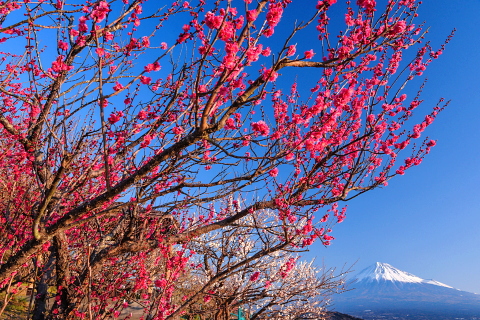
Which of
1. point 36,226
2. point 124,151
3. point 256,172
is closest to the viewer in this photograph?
point 36,226

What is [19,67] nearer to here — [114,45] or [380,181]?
[114,45]

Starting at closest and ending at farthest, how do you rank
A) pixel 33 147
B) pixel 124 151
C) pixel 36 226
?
pixel 36 226, pixel 124 151, pixel 33 147

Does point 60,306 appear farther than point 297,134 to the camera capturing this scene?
Yes

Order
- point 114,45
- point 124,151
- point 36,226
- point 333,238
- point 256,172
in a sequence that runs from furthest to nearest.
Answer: point 333,238 → point 114,45 → point 124,151 → point 256,172 → point 36,226

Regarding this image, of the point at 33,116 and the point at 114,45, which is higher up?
the point at 114,45

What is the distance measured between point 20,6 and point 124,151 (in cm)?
295

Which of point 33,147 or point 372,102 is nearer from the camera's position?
point 33,147

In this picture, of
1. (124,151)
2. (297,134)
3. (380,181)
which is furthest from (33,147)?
(380,181)

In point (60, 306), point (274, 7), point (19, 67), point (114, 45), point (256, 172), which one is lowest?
point (60, 306)

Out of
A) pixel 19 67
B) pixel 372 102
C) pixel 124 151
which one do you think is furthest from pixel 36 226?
pixel 372 102

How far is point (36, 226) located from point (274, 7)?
373cm

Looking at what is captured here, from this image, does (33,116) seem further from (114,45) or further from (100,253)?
(100,253)

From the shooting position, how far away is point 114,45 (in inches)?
207

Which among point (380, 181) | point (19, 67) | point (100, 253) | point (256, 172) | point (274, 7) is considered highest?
point (19, 67)
